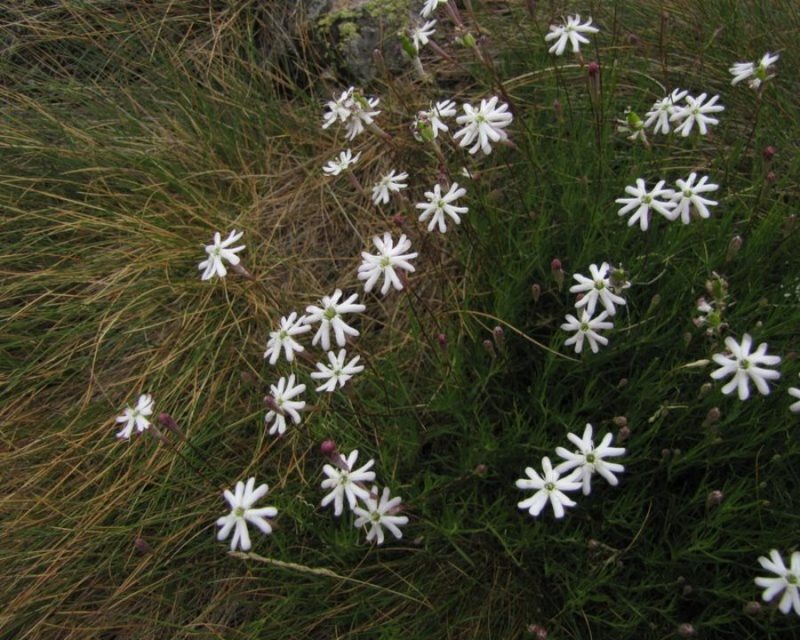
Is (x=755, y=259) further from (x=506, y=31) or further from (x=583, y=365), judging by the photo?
(x=506, y=31)

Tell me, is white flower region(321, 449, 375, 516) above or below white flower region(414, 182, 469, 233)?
below

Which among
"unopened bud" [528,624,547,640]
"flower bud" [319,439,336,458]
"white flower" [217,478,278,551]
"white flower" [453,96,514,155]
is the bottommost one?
"unopened bud" [528,624,547,640]

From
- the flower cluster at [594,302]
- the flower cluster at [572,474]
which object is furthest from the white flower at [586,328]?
the flower cluster at [572,474]

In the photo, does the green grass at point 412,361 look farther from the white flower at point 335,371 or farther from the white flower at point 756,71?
the white flower at point 756,71

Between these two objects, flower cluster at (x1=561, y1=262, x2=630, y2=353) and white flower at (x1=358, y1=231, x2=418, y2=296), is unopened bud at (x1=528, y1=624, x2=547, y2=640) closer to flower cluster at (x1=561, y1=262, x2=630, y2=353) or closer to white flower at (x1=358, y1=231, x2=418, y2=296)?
flower cluster at (x1=561, y1=262, x2=630, y2=353)

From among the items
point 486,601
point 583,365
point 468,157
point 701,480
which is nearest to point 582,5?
point 468,157

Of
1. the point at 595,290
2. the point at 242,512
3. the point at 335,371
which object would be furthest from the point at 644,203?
the point at 242,512

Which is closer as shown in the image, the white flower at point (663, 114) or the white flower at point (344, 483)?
the white flower at point (344, 483)

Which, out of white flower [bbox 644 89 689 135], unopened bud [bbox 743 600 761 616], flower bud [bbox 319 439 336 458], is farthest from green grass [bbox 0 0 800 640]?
flower bud [bbox 319 439 336 458]

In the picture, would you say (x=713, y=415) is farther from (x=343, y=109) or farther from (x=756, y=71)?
(x=343, y=109)
